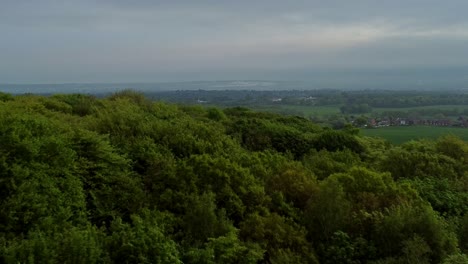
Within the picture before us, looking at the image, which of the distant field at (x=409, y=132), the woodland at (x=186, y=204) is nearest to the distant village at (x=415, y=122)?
the distant field at (x=409, y=132)

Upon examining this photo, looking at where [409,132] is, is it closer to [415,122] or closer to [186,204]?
[415,122]

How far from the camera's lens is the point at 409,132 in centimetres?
4900

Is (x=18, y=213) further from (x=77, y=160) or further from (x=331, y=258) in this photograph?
(x=331, y=258)

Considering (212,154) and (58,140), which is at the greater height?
(58,140)

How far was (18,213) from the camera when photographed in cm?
941

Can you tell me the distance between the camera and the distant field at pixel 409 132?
146ft

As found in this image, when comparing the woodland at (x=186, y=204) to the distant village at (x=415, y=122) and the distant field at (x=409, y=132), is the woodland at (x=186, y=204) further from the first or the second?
the distant village at (x=415, y=122)

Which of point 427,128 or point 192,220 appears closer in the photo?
point 192,220

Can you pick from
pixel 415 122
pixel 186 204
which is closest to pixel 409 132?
pixel 415 122

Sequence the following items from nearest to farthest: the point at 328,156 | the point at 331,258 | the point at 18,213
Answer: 1. the point at 18,213
2. the point at 331,258
3. the point at 328,156

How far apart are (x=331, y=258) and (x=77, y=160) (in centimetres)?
733

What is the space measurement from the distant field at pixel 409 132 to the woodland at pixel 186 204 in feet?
90.3

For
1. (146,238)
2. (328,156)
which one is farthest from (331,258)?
(328,156)

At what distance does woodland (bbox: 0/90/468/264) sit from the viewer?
9469 millimetres
